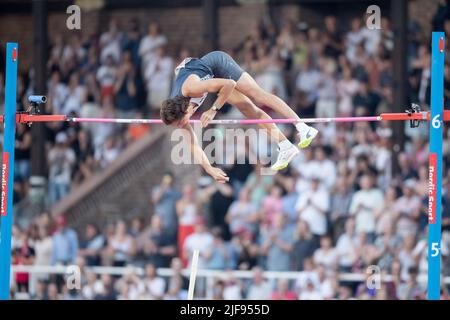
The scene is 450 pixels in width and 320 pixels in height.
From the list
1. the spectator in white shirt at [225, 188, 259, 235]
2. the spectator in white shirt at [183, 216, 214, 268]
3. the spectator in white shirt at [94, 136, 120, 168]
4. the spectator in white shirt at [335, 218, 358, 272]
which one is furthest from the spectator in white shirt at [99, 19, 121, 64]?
the spectator in white shirt at [335, 218, 358, 272]

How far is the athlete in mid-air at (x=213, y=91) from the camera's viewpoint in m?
12.3

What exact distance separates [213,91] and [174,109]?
19.5 inches

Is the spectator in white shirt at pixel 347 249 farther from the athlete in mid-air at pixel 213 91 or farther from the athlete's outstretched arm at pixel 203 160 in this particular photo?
the athlete's outstretched arm at pixel 203 160

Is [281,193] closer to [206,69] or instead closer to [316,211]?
[316,211]

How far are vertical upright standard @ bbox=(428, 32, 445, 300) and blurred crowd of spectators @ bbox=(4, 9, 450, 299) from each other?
3.80 metres

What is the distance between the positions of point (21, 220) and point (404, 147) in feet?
21.4

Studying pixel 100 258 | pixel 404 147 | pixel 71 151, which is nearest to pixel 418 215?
pixel 404 147

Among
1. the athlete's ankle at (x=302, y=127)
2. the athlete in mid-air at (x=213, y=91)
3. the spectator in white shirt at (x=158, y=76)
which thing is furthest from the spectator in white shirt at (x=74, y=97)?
the athlete's ankle at (x=302, y=127)

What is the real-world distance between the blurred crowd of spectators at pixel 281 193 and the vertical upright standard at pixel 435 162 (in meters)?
3.80

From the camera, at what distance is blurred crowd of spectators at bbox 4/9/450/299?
1631 centimetres

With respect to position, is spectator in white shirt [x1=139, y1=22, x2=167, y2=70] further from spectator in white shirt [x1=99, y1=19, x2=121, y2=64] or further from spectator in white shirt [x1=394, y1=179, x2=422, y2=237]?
spectator in white shirt [x1=394, y1=179, x2=422, y2=237]

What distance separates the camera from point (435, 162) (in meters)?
11.6

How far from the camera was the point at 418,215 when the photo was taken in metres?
16.3
